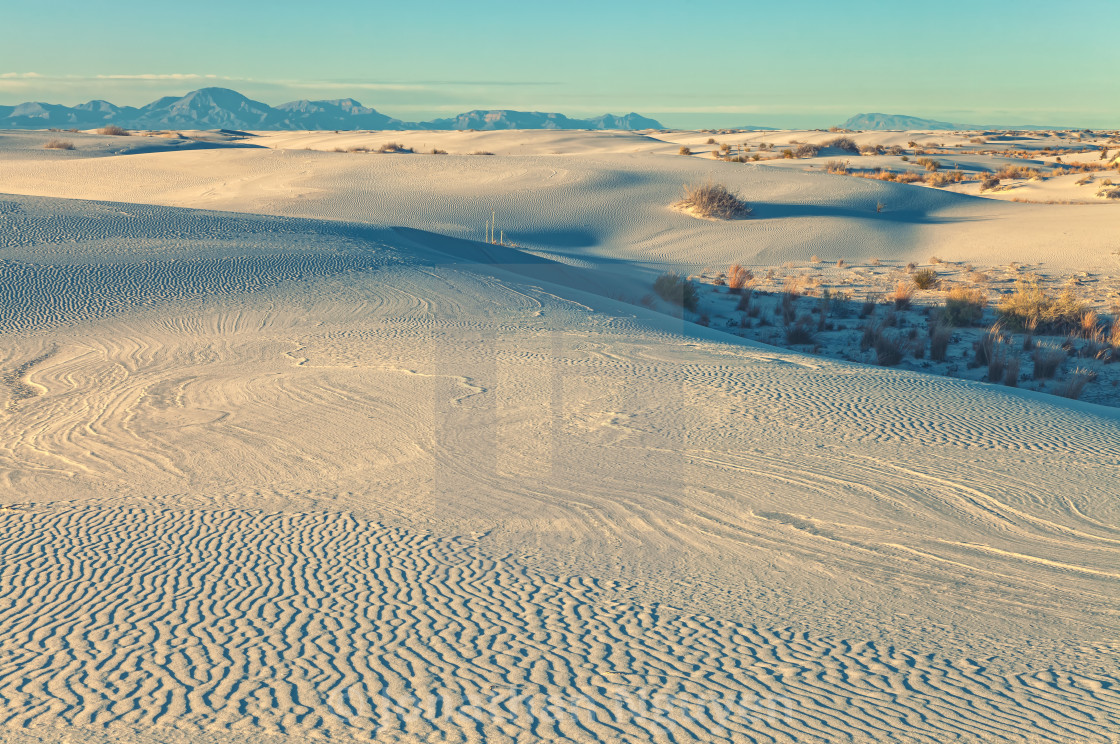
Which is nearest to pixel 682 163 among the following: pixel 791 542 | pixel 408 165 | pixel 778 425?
pixel 408 165

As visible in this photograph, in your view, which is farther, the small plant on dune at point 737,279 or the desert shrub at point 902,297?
the small plant on dune at point 737,279

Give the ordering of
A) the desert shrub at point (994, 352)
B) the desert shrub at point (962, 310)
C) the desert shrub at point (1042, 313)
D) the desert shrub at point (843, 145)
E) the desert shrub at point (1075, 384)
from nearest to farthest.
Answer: the desert shrub at point (1075, 384) → the desert shrub at point (994, 352) → the desert shrub at point (1042, 313) → the desert shrub at point (962, 310) → the desert shrub at point (843, 145)

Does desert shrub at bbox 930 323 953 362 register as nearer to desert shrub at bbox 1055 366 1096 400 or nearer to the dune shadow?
desert shrub at bbox 1055 366 1096 400

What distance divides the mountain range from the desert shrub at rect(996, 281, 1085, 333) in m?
130

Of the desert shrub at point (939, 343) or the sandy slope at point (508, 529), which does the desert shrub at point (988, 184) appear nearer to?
the desert shrub at point (939, 343)

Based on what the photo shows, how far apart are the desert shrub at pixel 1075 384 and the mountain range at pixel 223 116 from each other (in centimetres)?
13254

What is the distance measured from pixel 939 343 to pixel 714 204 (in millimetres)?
14048

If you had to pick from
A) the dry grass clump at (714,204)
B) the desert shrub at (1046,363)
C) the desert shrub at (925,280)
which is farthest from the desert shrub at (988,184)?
the desert shrub at (1046,363)

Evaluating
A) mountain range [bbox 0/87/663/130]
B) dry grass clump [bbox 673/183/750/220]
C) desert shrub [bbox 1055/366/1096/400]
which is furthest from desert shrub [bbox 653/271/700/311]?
mountain range [bbox 0/87/663/130]

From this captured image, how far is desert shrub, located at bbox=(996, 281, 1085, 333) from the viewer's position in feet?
47.3

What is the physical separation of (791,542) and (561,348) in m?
5.18

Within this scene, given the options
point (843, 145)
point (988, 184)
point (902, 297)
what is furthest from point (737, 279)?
point (843, 145)

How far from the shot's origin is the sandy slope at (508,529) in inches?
133

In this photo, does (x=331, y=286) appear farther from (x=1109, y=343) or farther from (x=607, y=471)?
(x=1109, y=343)
